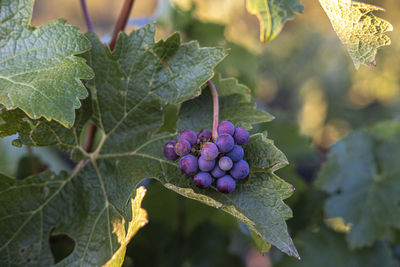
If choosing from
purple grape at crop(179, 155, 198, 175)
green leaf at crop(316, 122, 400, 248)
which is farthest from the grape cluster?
green leaf at crop(316, 122, 400, 248)

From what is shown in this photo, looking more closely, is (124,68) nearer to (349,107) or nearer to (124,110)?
(124,110)

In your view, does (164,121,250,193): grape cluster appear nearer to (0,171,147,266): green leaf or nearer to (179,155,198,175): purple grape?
(179,155,198,175): purple grape

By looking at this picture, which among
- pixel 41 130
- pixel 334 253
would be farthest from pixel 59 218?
pixel 334 253

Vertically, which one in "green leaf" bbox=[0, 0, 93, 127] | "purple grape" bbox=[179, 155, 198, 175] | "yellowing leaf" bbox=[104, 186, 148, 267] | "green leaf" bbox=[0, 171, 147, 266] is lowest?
"green leaf" bbox=[0, 171, 147, 266]

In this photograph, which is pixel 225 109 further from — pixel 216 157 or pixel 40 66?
pixel 40 66

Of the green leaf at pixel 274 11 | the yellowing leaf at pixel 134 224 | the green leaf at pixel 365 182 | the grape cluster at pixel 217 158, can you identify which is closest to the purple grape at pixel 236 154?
the grape cluster at pixel 217 158

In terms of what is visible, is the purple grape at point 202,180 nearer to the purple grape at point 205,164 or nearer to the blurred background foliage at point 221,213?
the purple grape at point 205,164
